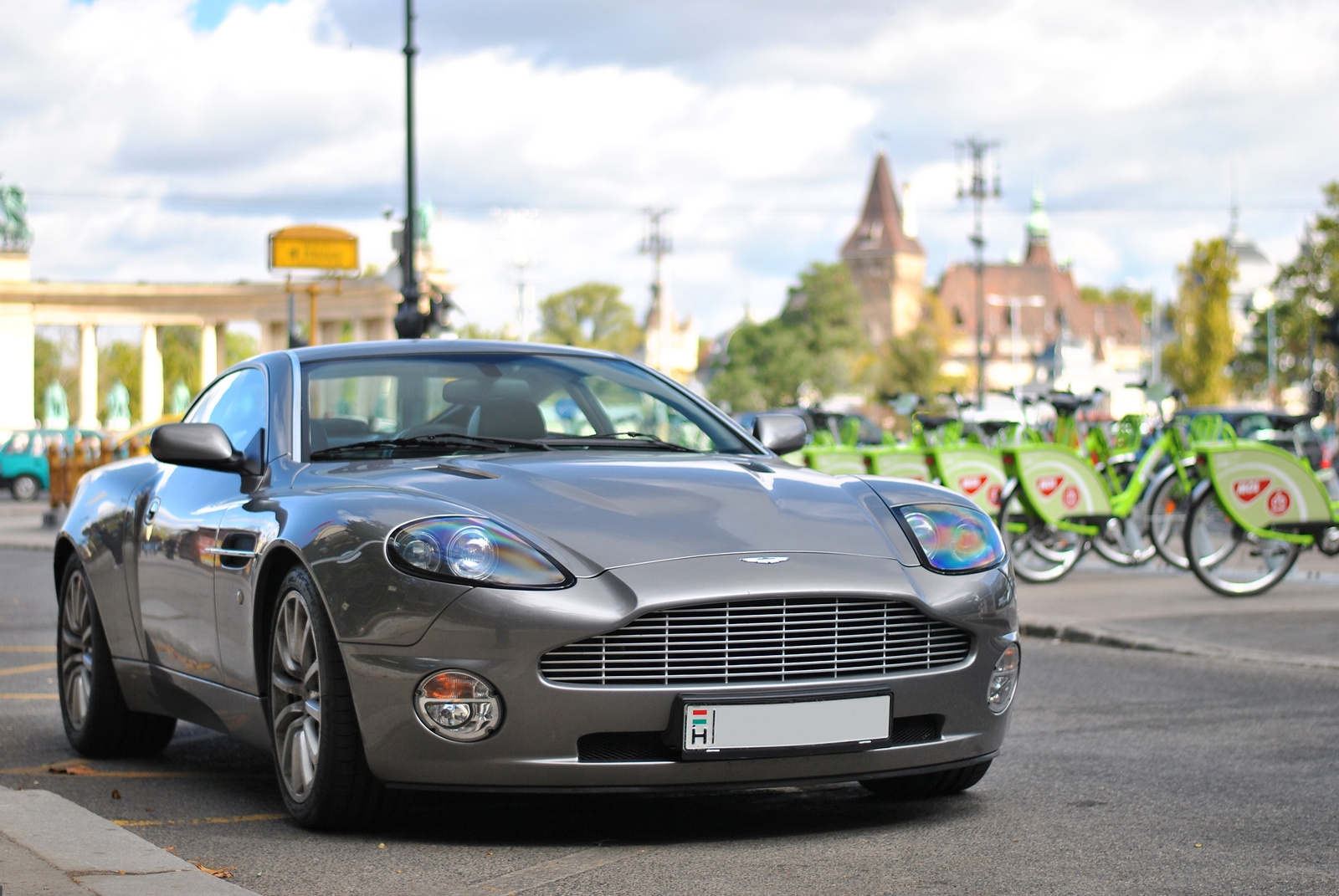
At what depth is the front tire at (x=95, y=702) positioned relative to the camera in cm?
603

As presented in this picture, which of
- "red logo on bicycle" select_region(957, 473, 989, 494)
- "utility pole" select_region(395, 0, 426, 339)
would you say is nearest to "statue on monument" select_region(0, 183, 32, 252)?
"utility pole" select_region(395, 0, 426, 339)

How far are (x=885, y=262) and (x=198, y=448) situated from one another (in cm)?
16623

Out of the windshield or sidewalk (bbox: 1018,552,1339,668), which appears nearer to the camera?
the windshield

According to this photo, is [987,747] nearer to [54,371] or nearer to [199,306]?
[199,306]

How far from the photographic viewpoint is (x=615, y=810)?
488 cm

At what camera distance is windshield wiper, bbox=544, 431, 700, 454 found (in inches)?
204

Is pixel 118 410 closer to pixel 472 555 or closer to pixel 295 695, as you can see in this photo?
pixel 295 695

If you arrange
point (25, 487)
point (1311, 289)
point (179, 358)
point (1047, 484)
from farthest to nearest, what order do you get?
point (179, 358)
point (1311, 289)
point (25, 487)
point (1047, 484)

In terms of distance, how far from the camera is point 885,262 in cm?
16888

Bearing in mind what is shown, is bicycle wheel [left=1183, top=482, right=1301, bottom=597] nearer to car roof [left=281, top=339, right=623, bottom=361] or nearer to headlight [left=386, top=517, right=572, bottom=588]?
car roof [left=281, top=339, right=623, bottom=361]

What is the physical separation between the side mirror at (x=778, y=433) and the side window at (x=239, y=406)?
5.17 ft

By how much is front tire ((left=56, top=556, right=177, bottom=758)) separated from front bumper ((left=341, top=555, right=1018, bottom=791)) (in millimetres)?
2107

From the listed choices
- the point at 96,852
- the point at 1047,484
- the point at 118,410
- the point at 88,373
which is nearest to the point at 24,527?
the point at 1047,484

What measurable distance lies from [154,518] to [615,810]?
1.84 meters
